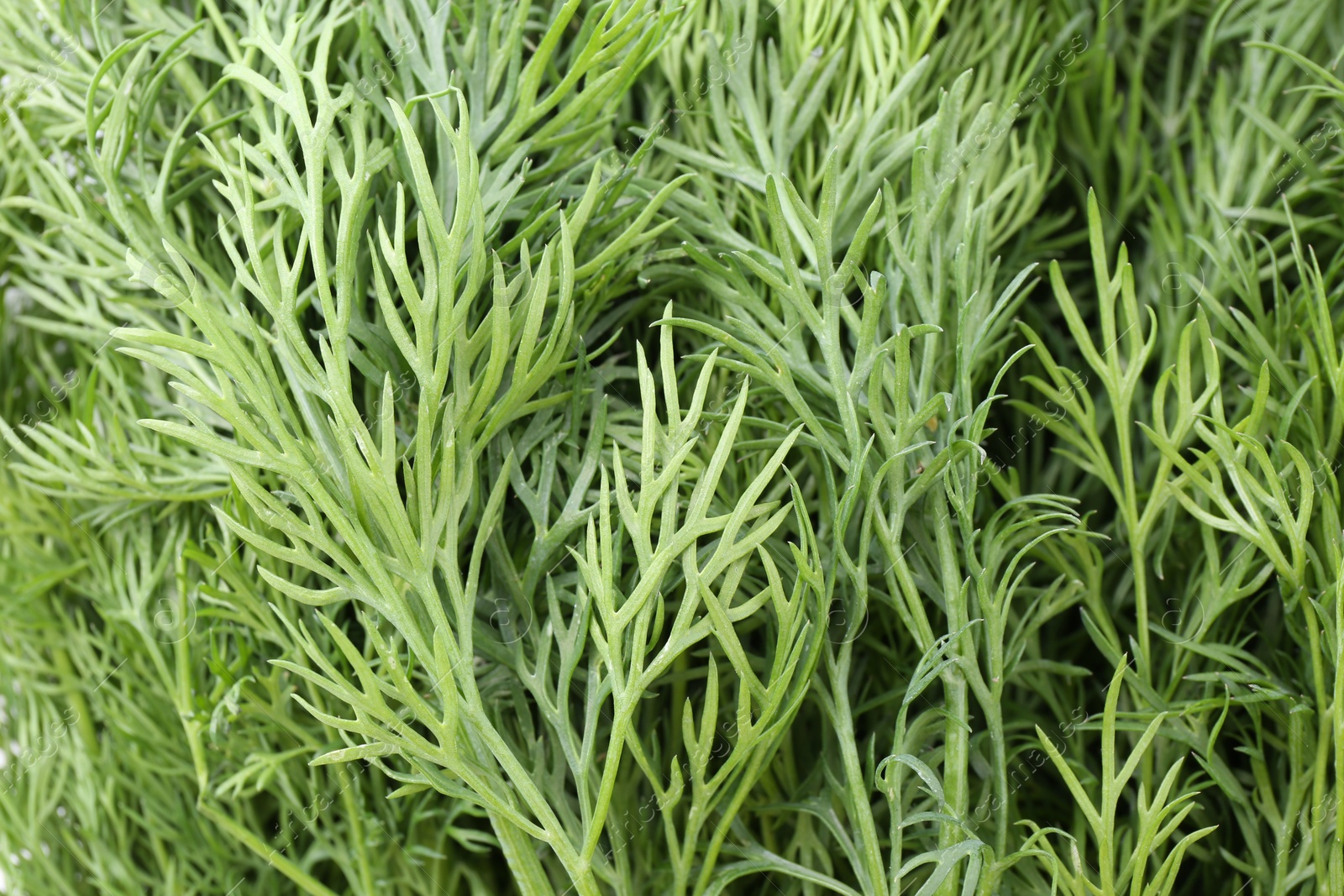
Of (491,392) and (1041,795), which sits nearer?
(491,392)

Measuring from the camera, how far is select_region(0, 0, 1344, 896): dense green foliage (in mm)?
542

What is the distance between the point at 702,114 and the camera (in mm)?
683

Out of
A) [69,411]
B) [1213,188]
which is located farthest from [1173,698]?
[69,411]

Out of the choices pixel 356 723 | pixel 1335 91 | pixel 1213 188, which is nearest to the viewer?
pixel 356 723

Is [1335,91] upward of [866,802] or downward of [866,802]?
upward

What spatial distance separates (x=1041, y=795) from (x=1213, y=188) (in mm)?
446

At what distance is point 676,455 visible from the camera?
52cm

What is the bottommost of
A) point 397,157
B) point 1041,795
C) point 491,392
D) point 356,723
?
point 1041,795

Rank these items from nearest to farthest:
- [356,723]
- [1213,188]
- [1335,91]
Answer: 1. [356,723]
2. [1335,91]
3. [1213,188]

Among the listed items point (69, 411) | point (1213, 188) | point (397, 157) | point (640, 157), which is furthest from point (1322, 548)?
point (69, 411)

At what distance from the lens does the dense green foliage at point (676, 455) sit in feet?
1.78

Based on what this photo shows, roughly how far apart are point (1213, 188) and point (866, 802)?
1.66ft

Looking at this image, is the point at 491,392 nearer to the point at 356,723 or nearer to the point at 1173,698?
the point at 356,723

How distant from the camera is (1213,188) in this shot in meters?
0.72
